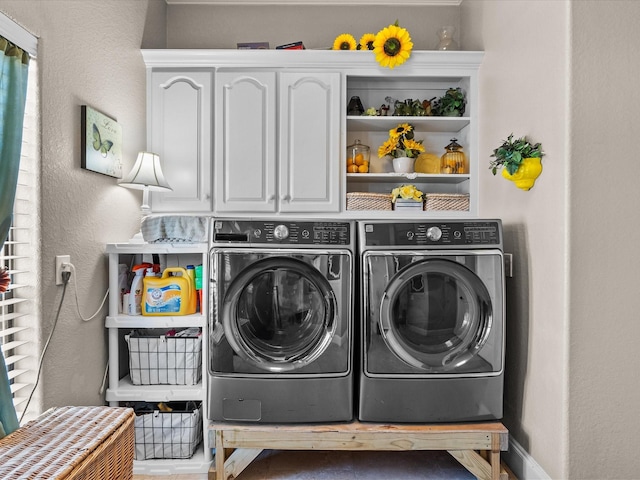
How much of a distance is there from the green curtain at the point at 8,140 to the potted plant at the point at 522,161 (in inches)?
75.0

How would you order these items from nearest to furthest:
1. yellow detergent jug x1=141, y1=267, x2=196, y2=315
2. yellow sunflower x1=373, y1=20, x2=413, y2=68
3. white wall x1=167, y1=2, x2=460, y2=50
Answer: yellow detergent jug x1=141, y1=267, x2=196, y2=315 → yellow sunflower x1=373, y1=20, x2=413, y2=68 → white wall x1=167, y1=2, x2=460, y2=50

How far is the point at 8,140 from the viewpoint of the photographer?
1.46 metres

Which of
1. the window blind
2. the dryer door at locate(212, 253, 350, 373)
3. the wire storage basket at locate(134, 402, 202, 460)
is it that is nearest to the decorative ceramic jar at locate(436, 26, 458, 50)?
the dryer door at locate(212, 253, 350, 373)

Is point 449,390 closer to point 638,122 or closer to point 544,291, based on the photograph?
point 544,291

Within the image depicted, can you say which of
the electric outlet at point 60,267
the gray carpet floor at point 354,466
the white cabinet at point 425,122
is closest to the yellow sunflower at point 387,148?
the white cabinet at point 425,122

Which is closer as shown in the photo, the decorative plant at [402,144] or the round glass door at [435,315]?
the round glass door at [435,315]

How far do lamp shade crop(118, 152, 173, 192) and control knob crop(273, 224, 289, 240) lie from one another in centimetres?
84

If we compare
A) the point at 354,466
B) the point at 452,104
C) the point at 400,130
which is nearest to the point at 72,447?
the point at 354,466

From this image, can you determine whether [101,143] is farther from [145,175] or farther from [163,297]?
[163,297]

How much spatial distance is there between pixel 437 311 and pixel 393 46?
1.58 metres

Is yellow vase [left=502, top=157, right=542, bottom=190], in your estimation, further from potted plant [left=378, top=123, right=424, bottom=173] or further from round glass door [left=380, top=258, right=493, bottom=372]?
potted plant [left=378, top=123, right=424, bottom=173]

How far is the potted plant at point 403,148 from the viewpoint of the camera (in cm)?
271

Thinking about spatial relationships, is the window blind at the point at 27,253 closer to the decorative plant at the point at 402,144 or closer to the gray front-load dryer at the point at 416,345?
the gray front-load dryer at the point at 416,345

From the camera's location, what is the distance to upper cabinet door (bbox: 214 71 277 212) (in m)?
2.64
